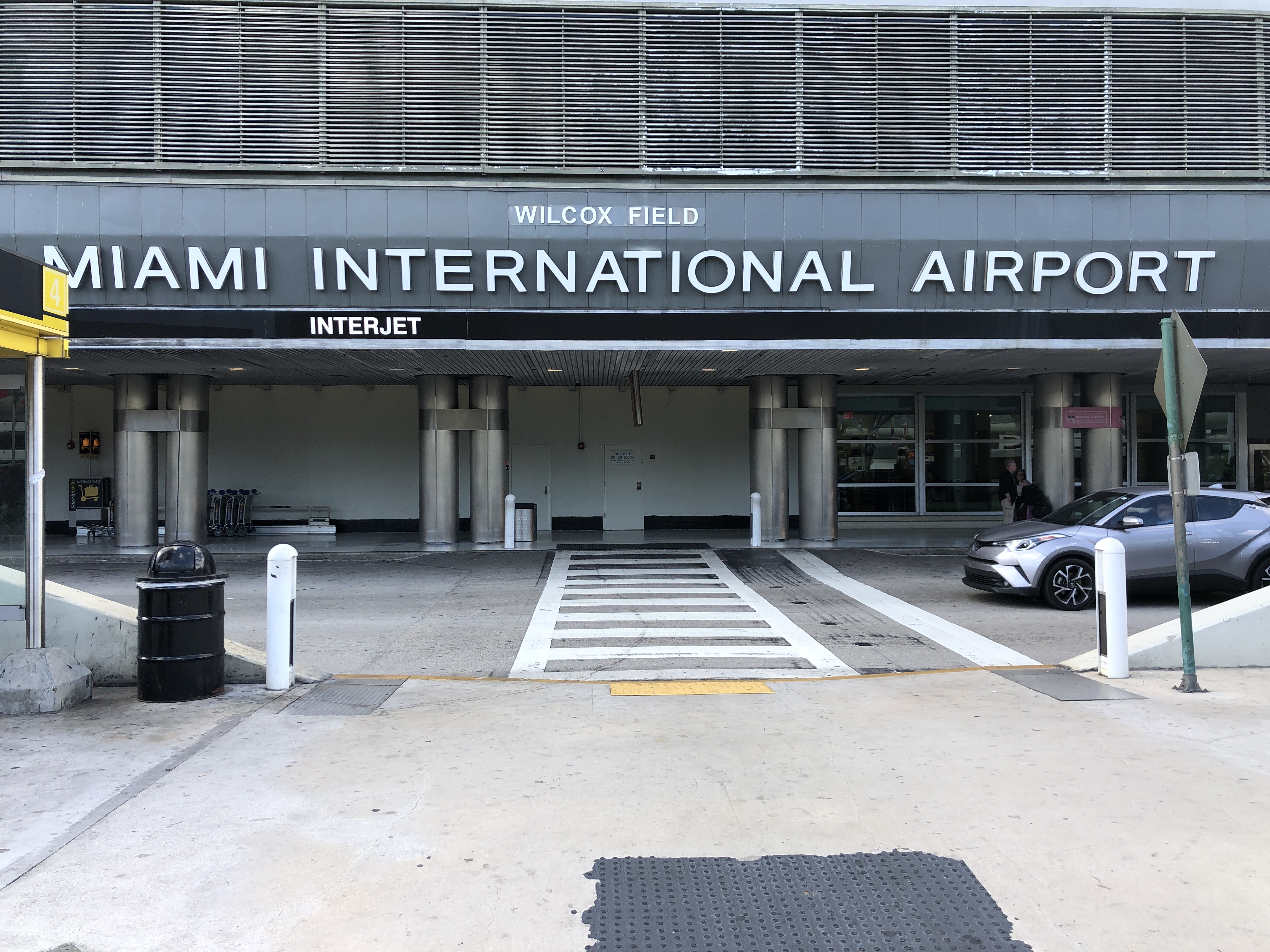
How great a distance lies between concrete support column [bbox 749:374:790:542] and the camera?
70.1ft

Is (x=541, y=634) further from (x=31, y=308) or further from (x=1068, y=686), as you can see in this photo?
(x=31, y=308)

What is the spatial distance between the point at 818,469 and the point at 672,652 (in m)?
11.8

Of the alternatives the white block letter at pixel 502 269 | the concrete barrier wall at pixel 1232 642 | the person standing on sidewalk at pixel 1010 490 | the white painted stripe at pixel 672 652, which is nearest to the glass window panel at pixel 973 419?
the person standing on sidewalk at pixel 1010 490

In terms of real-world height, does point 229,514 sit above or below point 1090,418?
below

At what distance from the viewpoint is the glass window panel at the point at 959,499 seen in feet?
85.4

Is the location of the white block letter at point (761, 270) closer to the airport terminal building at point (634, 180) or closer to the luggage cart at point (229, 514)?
the airport terminal building at point (634, 180)

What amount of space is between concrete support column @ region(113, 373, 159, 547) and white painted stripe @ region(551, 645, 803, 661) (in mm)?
14027

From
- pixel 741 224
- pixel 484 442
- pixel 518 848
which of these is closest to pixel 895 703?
pixel 518 848

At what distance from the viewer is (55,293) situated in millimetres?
7719

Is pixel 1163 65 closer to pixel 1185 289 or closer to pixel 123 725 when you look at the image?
pixel 1185 289

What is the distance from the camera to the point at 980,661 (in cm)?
944

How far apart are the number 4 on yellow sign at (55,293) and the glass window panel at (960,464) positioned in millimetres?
22347

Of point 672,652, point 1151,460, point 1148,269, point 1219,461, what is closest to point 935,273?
point 1148,269

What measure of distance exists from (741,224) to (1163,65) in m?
9.40
